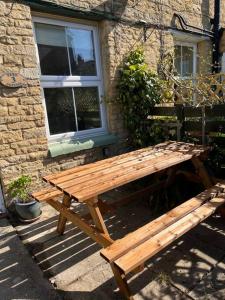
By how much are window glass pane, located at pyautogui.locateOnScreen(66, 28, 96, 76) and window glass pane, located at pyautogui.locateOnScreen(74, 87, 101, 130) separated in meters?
0.29

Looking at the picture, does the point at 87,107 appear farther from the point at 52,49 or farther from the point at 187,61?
the point at 187,61

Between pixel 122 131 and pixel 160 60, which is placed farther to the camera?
pixel 160 60

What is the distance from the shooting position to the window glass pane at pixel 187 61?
20.5 feet

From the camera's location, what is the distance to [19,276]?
2.41 meters

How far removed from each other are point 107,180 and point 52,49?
2.55 metres

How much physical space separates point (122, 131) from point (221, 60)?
4024 millimetres

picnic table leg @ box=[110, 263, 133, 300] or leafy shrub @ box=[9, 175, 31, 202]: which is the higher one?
leafy shrub @ box=[9, 175, 31, 202]

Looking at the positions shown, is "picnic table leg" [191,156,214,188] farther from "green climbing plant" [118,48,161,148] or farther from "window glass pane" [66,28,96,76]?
"window glass pane" [66,28,96,76]

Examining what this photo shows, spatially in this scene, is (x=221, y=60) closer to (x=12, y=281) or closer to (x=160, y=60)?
(x=160, y=60)

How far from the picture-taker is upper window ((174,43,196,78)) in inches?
240

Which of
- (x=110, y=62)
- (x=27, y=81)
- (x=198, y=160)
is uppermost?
(x=110, y=62)

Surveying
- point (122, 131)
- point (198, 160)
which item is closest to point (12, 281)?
point (198, 160)

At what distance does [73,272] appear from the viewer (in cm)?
243

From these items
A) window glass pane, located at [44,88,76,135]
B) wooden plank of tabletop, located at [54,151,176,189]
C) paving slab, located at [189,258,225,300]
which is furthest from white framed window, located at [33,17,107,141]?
paving slab, located at [189,258,225,300]
